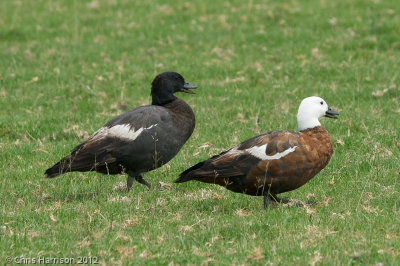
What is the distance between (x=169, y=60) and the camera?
1622 centimetres

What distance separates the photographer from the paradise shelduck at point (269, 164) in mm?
8086

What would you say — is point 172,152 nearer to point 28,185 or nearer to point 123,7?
point 28,185

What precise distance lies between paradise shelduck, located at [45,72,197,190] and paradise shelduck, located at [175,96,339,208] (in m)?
1.23

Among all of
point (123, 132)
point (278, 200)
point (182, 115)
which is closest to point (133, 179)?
point (123, 132)

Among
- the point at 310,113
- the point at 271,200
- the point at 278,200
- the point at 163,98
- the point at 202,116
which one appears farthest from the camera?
the point at 202,116

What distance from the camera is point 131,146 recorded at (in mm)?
9383

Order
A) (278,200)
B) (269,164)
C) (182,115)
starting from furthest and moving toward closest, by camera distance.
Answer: (182,115) < (278,200) < (269,164)

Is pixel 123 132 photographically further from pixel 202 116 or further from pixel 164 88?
pixel 202 116

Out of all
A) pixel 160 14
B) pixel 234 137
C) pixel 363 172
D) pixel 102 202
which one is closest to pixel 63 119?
pixel 234 137

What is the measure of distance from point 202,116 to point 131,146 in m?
3.57

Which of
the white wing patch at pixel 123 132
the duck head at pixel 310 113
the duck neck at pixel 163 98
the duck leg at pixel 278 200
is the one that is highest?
the duck head at pixel 310 113

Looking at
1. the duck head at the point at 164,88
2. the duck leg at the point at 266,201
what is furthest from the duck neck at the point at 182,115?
the duck leg at the point at 266,201

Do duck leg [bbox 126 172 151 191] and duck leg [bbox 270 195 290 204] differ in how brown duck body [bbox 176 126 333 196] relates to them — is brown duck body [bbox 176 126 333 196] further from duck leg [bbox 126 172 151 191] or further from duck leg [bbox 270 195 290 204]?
duck leg [bbox 126 172 151 191]

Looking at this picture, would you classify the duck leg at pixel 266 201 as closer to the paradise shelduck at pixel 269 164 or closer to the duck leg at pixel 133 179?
the paradise shelduck at pixel 269 164
